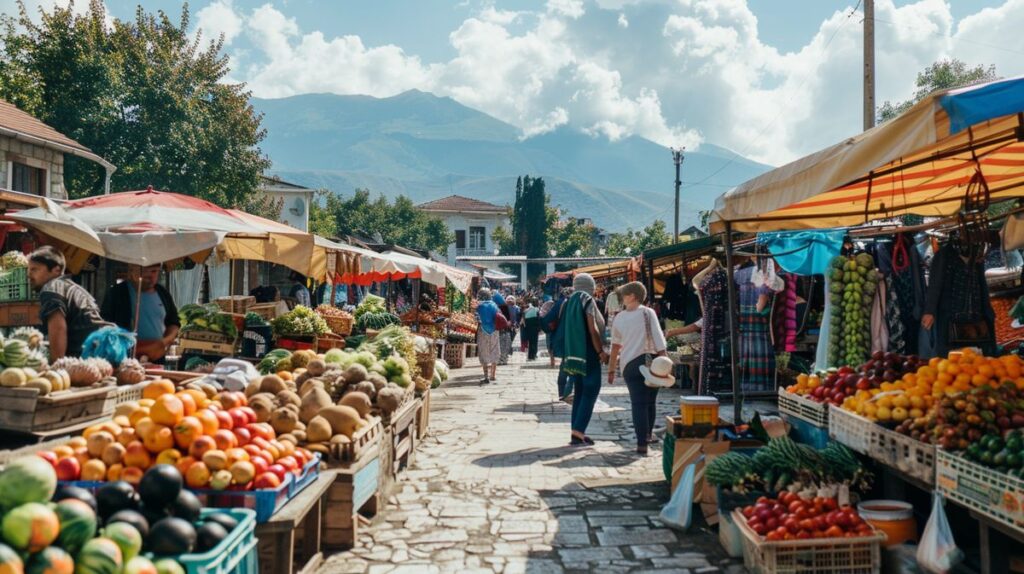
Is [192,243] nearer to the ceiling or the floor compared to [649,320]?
nearer to the ceiling

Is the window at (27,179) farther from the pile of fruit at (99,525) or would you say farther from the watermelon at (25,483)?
the watermelon at (25,483)

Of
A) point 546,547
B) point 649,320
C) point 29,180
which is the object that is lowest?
point 546,547

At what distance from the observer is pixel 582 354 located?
883 cm

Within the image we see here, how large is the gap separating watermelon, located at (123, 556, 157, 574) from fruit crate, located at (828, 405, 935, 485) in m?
4.16

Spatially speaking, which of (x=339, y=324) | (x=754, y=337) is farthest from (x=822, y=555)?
(x=339, y=324)

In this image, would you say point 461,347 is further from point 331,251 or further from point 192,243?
point 192,243

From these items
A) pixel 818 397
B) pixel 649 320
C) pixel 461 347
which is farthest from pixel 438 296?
pixel 818 397

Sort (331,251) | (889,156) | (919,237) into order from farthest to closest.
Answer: (331,251), (919,237), (889,156)

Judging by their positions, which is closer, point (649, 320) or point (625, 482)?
point (625, 482)

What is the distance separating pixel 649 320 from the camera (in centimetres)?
873

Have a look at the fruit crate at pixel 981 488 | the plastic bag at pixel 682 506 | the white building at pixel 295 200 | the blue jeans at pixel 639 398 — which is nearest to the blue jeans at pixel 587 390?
the blue jeans at pixel 639 398

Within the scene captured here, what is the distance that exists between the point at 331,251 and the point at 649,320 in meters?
5.62

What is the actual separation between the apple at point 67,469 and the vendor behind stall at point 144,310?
4.11 m

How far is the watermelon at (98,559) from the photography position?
280cm
